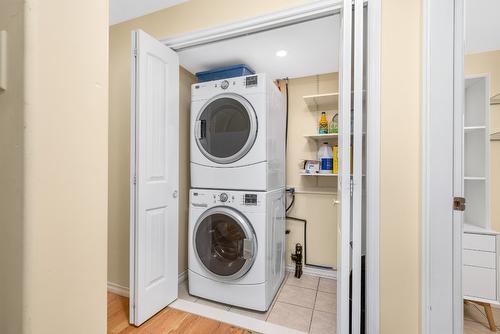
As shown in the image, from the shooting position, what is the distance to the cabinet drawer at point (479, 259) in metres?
1.57

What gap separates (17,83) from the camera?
0.38 m

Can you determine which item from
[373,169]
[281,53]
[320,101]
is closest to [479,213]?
[373,169]

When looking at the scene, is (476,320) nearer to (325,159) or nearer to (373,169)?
(373,169)

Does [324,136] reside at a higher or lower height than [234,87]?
lower

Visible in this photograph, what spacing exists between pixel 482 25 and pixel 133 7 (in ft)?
8.33

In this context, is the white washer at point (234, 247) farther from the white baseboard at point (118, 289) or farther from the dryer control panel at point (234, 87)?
the dryer control panel at point (234, 87)

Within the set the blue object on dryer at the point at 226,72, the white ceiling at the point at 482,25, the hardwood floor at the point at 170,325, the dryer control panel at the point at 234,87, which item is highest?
the white ceiling at the point at 482,25

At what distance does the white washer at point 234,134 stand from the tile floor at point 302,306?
946 mm

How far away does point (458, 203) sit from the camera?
1.08 m

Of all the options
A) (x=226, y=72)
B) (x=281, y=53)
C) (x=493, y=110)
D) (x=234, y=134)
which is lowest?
(x=234, y=134)

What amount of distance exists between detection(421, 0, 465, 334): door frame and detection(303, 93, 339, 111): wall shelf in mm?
1167

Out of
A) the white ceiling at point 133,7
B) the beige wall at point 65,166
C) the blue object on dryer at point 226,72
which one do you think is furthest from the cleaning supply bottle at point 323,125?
the beige wall at point 65,166

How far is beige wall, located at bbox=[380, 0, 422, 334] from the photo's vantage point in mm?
1229

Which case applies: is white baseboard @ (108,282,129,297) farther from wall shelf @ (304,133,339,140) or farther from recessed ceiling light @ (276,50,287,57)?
recessed ceiling light @ (276,50,287,57)
